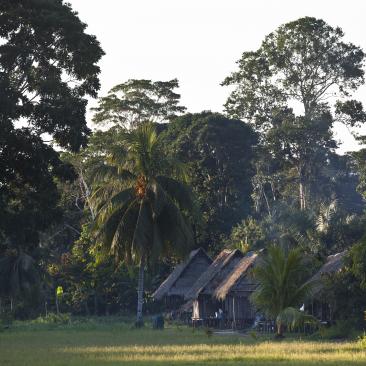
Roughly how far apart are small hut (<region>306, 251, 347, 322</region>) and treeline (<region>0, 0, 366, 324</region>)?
3.96ft

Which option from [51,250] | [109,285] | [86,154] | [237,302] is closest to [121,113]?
[86,154]

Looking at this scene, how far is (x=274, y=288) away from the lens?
39.7 metres

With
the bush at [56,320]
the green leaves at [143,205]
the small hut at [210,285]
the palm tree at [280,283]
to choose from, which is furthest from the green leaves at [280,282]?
the bush at [56,320]

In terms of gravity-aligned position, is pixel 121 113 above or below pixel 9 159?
above

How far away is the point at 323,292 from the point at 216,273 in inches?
592

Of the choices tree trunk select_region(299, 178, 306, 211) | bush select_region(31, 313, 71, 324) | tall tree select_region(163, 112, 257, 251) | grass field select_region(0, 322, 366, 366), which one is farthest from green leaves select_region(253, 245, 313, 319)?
tree trunk select_region(299, 178, 306, 211)

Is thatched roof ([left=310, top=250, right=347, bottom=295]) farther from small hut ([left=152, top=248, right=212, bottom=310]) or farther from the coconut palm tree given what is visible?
the coconut palm tree

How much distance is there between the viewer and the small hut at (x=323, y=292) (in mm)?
41125

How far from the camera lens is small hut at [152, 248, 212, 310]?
60656mm

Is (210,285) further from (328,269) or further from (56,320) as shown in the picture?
(328,269)

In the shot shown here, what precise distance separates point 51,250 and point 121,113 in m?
12.2

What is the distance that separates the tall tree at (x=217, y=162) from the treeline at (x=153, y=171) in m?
0.10

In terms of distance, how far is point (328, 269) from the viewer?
4447 centimetres

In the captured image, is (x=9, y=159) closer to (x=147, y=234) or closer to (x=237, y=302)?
(x=147, y=234)
